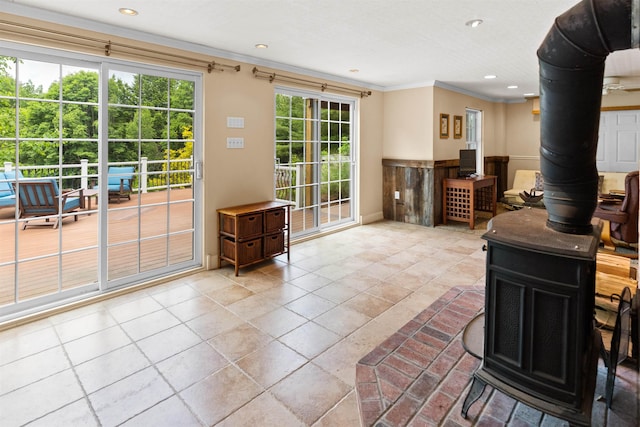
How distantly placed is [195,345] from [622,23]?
108 inches

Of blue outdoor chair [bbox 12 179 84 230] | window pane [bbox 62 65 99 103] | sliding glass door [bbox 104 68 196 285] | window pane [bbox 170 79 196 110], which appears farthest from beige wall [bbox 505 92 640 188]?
blue outdoor chair [bbox 12 179 84 230]

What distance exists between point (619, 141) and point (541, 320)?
7086 millimetres

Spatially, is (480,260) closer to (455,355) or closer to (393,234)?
(393,234)

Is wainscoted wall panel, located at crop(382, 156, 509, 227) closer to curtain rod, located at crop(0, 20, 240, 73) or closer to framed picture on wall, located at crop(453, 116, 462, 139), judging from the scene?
framed picture on wall, located at crop(453, 116, 462, 139)

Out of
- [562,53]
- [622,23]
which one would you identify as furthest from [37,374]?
[622,23]

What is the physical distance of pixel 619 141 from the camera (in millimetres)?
6793

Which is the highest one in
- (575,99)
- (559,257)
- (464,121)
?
(464,121)

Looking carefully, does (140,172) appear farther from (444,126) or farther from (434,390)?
(444,126)

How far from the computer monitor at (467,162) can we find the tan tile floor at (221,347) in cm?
280

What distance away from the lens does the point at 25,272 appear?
3420mm

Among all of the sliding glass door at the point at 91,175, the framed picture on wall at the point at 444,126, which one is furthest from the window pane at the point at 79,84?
the framed picture on wall at the point at 444,126

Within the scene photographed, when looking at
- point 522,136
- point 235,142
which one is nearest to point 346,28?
point 235,142

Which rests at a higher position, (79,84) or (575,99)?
(79,84)

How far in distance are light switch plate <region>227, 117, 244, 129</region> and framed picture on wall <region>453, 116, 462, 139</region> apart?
4.04 metres
